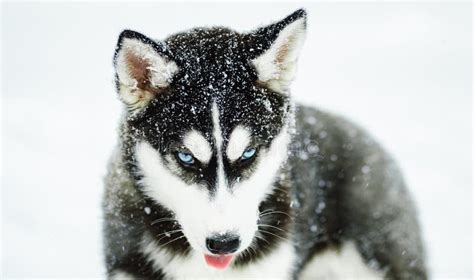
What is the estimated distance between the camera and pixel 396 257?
5215mm

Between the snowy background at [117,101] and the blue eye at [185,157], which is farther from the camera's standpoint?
the snowy background at [117,101]

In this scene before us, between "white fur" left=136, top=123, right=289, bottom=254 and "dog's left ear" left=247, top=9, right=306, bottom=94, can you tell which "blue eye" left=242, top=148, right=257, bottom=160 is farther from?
"dog's left ear" left=247, top=9, right=306, bottom=94

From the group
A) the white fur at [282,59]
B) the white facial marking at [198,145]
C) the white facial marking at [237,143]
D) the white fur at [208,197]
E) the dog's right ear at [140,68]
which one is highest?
the white fur at [282,59]

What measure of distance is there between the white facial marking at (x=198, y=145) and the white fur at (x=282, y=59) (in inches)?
22.9

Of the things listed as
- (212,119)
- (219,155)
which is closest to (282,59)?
(212,119)

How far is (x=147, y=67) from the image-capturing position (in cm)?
385

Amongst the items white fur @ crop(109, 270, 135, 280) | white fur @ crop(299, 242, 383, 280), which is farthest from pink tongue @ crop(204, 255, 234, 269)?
white fur @ crop(299, 242, 383, 280)

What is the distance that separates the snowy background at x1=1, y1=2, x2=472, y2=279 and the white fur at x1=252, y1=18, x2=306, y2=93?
87.1 inches

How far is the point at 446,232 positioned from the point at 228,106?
403 cm

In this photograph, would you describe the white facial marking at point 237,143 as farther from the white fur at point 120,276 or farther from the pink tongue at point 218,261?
the white fur at point 120,276

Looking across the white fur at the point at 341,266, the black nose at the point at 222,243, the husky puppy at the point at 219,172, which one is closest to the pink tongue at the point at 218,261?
the husky puppy at the point at 219,172

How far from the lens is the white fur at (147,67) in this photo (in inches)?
147

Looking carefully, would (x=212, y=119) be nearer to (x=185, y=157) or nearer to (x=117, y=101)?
(x=185, y=157)

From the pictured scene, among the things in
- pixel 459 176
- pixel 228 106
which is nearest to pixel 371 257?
pixel 228 106
